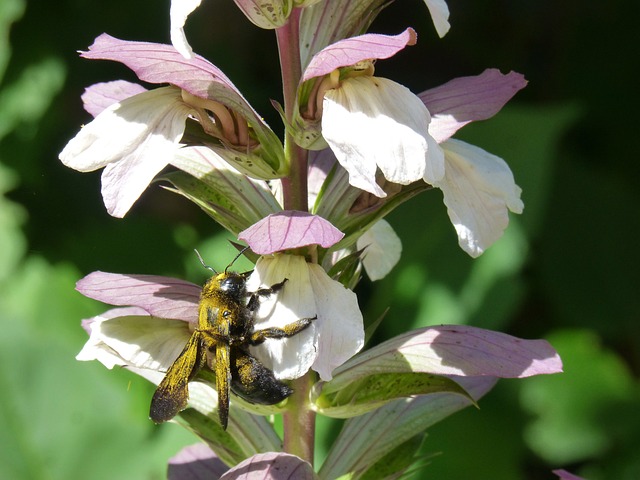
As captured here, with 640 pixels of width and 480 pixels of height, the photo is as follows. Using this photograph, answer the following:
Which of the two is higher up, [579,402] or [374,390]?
[374,390]

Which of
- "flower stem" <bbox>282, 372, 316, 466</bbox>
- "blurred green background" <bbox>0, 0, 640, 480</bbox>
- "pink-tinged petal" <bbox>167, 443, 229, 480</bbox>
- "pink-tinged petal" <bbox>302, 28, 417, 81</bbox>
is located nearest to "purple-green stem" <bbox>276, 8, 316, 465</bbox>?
"flower stem" <bbox>282, 372, 316, 466</bbox>

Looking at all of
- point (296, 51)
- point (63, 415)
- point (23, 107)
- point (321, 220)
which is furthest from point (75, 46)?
point (321, 220)

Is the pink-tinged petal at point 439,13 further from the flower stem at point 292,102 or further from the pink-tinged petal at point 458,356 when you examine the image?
the pink-tinged petal at point 458,356

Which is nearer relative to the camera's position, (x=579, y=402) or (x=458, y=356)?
(x=458, y=356)

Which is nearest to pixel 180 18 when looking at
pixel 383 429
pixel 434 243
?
pixel 383 429

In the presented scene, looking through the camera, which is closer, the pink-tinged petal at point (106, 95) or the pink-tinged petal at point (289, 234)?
the pink-tinged petal at point (289, 234)

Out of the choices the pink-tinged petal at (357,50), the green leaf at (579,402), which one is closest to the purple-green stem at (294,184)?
the pink-tinged petal at (357,50)

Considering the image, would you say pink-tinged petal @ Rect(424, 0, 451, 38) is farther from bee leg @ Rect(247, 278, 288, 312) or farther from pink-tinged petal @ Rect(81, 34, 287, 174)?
bee leg @ Rect(247, 278, 288, 312)

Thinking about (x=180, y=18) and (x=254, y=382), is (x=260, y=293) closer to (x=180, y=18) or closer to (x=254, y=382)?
(x=254, y=382)
